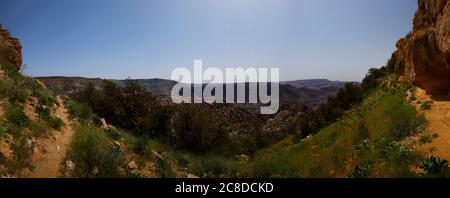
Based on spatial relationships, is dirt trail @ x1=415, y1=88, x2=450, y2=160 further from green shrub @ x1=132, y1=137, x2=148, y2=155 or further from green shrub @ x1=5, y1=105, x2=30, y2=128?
green shrub @ x1=5, y1=105, x2=30, y2=128

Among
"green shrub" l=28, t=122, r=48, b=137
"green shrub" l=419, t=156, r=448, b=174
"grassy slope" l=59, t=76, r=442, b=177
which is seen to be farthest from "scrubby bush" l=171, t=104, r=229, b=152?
"green shrub" l=419, t=156, r=448, b=174

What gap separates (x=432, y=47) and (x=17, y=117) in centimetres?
1288

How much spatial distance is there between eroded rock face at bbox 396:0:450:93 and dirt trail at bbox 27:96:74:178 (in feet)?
34.2

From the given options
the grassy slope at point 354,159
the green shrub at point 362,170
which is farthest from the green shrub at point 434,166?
the green shrub at point 362,170

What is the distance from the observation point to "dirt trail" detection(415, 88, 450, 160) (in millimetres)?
6325

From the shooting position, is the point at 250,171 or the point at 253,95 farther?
the point at 253,95

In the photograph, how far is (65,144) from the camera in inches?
317

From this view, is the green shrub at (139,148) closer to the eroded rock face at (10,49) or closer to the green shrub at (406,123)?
the green shrub at (406,123)

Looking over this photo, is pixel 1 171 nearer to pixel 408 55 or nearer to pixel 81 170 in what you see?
pixel 81 170

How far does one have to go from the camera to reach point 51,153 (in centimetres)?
723

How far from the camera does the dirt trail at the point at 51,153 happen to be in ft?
20.1

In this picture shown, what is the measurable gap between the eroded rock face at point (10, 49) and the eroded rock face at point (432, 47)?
722 inches
